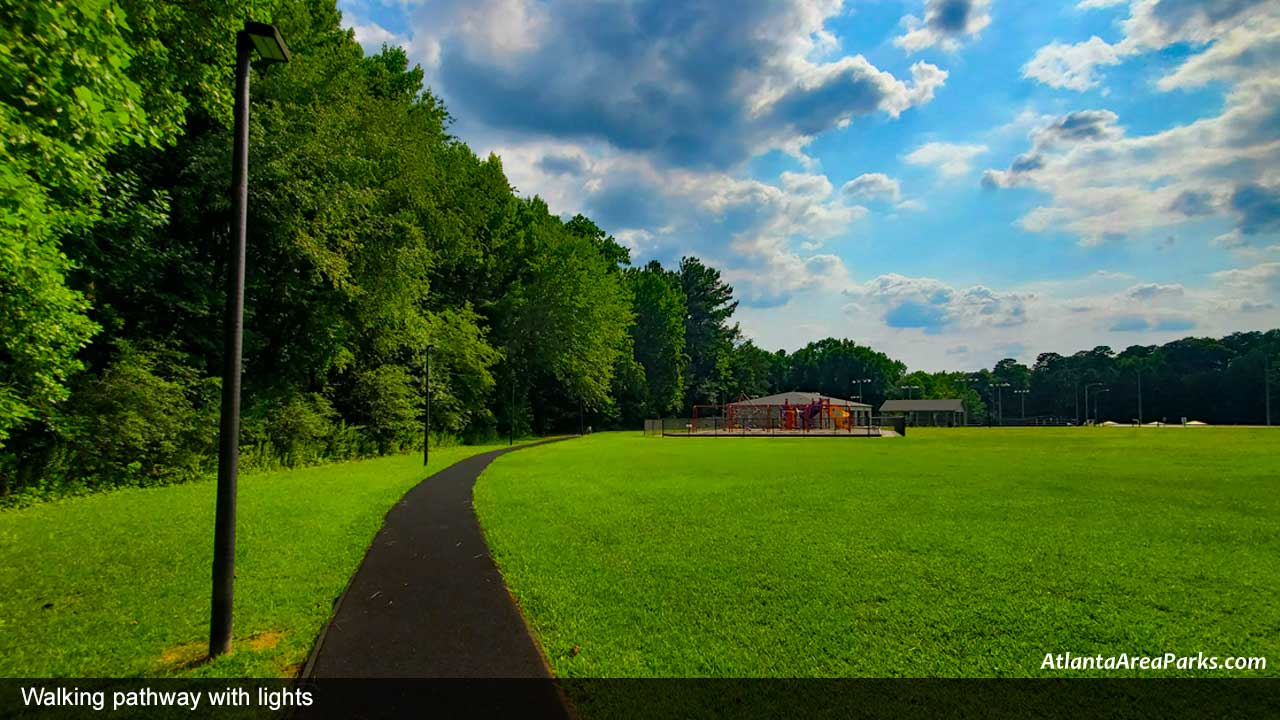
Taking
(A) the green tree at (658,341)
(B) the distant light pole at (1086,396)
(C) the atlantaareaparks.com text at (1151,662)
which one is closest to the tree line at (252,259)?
(C) the atlantaareaparks.com text at (1151,662)

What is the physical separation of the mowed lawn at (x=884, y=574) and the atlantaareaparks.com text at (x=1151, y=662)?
9 cm

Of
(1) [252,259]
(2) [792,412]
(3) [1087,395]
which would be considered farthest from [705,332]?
(3) [1087,395]

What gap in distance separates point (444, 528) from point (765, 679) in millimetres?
7214

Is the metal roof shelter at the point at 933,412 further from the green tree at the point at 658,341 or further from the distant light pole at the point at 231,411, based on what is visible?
the distant light pole at the point at 231,411

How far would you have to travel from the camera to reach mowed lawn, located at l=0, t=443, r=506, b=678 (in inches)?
199

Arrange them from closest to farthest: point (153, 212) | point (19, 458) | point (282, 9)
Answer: point (19, 458), point (153, 212), point (282, 9)

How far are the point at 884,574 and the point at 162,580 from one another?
30.5 ft

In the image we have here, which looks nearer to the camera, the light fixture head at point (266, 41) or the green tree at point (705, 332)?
the light fixture head at point (266, 41)

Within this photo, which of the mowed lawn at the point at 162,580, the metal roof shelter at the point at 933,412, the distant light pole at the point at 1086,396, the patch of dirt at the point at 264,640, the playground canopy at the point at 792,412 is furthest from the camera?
the distant light pole at the point at 1086,396

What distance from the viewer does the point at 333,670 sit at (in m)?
4.70

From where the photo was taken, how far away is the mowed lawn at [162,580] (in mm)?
5062

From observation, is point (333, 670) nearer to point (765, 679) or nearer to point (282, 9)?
point (765, 679)

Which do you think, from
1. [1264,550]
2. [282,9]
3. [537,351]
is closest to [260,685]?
[1264,550]

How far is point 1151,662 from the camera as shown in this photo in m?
4.84
